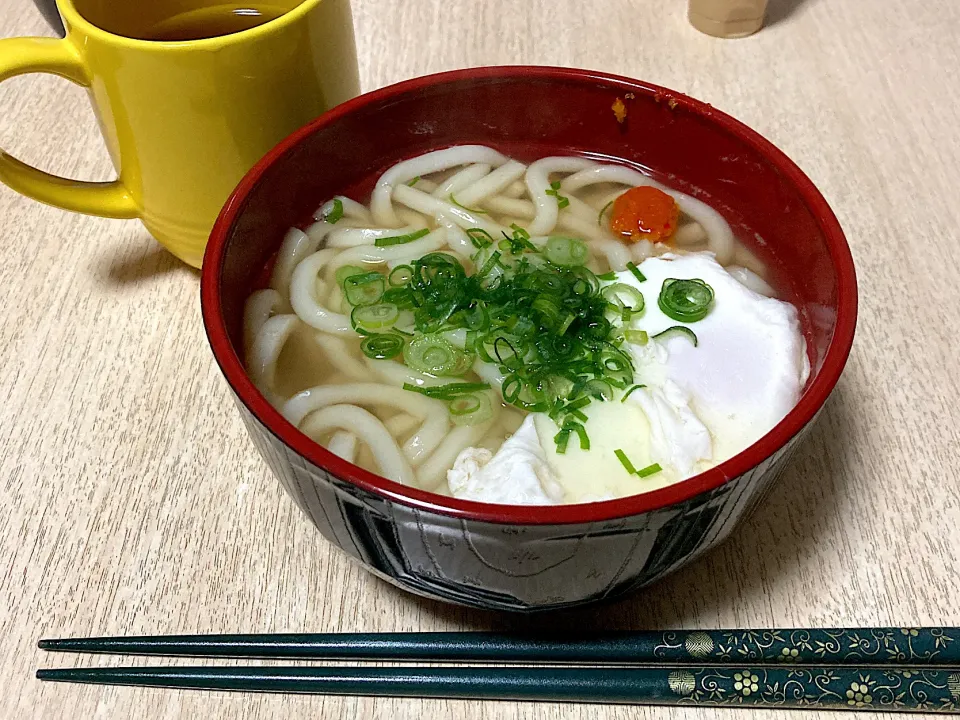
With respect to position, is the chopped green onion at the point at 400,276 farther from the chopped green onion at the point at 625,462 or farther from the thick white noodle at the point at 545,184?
the chopped green onion at the point at 625,462

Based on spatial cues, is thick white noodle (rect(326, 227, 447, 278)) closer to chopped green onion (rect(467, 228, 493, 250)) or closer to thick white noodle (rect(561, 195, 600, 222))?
chopped green onion (rect(467, 228, 493, 250))

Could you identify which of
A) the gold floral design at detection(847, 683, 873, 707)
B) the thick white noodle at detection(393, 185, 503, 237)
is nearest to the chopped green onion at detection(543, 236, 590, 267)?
the thick white noodle at detection(393, 185, 503, 237)

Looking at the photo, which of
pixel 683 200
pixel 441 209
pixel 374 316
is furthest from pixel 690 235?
pixel 374 316

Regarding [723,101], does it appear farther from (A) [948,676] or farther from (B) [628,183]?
(A) [948,676]

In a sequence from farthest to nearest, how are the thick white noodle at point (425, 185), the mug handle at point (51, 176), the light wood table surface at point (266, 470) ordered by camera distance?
1. the thick white noodle at point (425, 185)
2. the mug handle at point (51, 176)
3. the light wood table surface at point (266, 470)

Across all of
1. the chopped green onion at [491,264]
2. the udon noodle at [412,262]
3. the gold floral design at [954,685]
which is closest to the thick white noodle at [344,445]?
the udon noodle at [412,262]

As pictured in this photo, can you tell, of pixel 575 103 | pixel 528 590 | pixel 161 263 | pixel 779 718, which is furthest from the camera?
pixel 161 263

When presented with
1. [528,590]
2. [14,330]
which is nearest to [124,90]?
[14,330]
